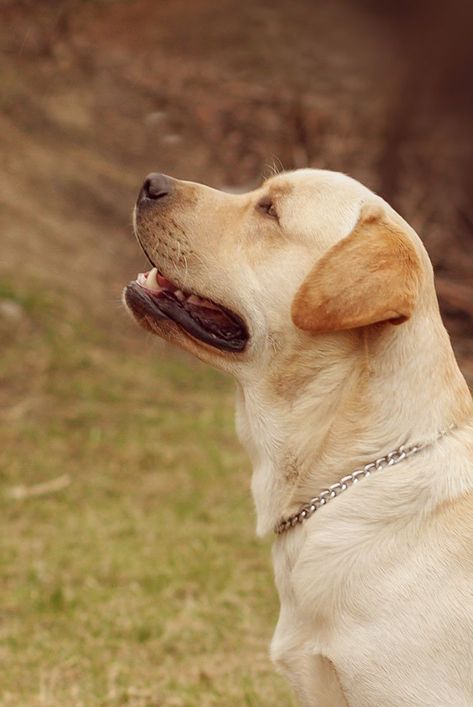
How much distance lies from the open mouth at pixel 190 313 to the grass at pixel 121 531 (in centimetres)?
154

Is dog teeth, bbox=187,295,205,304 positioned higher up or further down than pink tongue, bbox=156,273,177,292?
higher up

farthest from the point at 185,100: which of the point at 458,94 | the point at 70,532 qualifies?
the point at 70,532

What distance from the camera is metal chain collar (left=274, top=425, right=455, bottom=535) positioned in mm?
2920

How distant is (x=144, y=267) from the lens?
981 cm

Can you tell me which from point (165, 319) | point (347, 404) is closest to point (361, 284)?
point (347, 404)

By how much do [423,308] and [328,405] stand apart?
389mm

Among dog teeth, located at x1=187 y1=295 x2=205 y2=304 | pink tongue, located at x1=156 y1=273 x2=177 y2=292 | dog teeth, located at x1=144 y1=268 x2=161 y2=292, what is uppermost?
dog teeth, located at x1=187 y1=295 x2=205 y2=304

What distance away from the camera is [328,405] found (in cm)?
303

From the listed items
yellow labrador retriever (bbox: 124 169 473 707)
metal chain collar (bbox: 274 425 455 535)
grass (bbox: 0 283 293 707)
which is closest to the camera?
yellow labrador retriever (bbox: 124 169 473 707)

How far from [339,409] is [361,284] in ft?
1.36

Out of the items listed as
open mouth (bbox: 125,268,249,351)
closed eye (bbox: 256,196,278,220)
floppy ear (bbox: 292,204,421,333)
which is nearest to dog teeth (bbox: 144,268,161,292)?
open mouth (bbox: 125,268,249,351)

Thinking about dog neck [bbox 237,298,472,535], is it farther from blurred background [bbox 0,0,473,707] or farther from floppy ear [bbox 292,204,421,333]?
blurred background [bbox 0,0,473,707]

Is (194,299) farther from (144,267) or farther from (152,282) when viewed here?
(144,267)

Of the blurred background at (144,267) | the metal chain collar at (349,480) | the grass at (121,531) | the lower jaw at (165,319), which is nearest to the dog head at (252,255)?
the lower jaw at (165,319)
